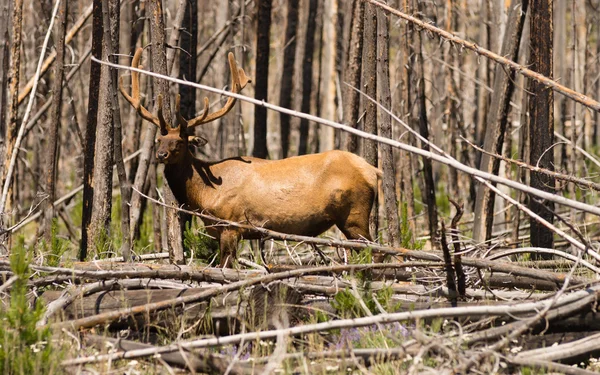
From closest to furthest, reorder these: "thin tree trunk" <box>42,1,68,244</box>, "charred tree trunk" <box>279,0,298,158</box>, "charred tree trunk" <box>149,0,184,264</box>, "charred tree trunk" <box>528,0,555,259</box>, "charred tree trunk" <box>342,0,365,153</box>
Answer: "charred tree trunk" <box>149,0,184,264</box>
"charred tree trunk" <box>528,0,555,259</box>
"thin tree trunk" <box>42,1,68,244</box>
"charred tree trunk" <box>342,0,365,153</box>
"charred tree trunk" <box>279,0,298,158</box>

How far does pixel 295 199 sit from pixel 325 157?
0.49 m

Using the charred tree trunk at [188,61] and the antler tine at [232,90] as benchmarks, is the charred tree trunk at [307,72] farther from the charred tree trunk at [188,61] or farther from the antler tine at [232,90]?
the antler tine at [232,90]

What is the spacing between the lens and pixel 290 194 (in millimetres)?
8242

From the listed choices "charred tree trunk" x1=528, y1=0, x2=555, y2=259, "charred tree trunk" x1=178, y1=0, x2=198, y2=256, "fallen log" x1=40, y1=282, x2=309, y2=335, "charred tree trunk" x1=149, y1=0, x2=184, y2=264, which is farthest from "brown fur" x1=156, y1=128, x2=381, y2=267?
"charred tree trunk" x1=528, y1=0, x2=555, y2=259

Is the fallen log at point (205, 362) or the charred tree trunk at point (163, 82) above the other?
the charred tree trunk at point (163, 82)

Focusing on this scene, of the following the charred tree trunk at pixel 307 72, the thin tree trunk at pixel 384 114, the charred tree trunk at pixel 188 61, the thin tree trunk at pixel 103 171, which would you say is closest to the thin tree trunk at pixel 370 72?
the thin tree trunk at pixel 384 114

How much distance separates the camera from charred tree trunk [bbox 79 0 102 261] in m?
9.39

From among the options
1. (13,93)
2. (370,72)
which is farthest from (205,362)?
(13,93)

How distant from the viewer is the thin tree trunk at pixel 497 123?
974 centimetres

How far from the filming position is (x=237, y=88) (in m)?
8.59

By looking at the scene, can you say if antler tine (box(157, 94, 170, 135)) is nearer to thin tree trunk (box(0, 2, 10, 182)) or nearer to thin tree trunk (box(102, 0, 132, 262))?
thin tree trunk (box(102, 0, 132, 262))

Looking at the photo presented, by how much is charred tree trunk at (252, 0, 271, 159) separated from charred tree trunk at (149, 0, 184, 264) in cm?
309

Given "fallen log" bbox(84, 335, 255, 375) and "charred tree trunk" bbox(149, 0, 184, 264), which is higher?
"charred tree trunk" bbox(149, 0, 184, 264)

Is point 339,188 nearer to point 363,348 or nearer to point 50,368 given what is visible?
point 363,348
